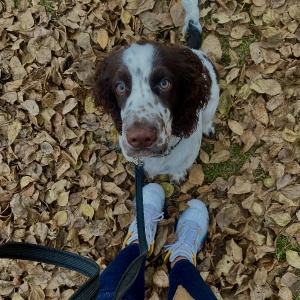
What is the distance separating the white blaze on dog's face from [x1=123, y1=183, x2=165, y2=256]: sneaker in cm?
103

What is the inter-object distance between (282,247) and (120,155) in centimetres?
157

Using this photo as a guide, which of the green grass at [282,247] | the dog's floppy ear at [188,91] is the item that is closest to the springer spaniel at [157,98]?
the dog's floppy ear at [188,91]

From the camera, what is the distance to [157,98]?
259 cm

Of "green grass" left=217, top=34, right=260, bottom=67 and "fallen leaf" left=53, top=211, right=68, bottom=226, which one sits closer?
"fallen leaf" left=53, top=211, right=68, bottom=226

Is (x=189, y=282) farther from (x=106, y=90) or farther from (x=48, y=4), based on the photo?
(x=48, y=4)

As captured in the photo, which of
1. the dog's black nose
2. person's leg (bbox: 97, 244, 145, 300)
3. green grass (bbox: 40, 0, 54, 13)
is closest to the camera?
the dog's black nose

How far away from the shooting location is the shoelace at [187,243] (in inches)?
130

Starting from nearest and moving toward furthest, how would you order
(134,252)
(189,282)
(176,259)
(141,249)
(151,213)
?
(141,249)
(189,282)
(134,252)
(176,259)
(151,213)

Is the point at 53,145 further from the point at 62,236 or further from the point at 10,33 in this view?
the point at 10,33

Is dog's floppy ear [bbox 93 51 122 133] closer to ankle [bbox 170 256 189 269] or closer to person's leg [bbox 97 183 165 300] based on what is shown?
person's leg [bbox 97 183 165 300]

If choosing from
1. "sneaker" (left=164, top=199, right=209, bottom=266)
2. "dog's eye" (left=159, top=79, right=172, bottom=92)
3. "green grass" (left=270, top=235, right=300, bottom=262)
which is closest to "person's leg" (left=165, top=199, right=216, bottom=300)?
"sneaker" (left=164, top=199, right=209, bottom=266)

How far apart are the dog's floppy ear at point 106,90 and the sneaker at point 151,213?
0.82 metres

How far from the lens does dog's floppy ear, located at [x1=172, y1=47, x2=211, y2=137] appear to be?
2.87 metres

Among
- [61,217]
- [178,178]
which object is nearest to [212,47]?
[178,178]
